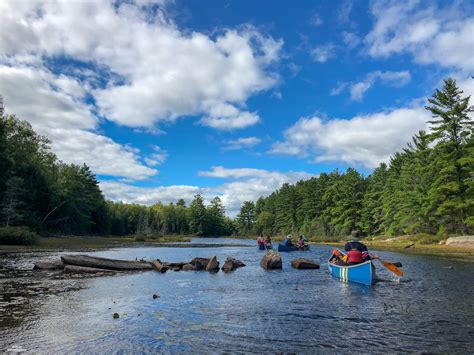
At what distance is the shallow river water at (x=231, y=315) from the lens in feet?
30.6

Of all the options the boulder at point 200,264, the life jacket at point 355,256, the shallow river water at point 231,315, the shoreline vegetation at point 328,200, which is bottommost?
the shallow river water at point 231,315

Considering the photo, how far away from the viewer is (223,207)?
192000 millimetres

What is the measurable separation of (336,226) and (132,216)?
102m

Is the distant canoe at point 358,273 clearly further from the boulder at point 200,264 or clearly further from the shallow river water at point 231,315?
the boulder at point 200,264

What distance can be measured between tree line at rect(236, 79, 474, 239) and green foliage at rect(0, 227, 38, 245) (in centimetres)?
5729

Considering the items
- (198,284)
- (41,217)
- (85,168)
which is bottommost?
(198,284)

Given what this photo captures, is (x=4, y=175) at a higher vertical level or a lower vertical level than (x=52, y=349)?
higher

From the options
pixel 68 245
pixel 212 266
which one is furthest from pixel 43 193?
pixel 212 266

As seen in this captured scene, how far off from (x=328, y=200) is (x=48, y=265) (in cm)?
10411

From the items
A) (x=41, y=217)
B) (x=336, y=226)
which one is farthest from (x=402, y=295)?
(x=336, y=226)

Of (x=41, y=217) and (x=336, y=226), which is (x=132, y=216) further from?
(x=336, y=226)

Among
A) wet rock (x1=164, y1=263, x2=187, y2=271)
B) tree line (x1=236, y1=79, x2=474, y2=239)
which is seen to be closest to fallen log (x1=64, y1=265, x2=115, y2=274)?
wet rock (x1=164, y1=263, x2=187, y2=271)

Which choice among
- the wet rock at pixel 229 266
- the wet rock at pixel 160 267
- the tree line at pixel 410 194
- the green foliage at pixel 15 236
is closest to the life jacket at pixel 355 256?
the wet rock at pixel 229 266

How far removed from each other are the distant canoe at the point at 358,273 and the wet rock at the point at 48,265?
20195mm
